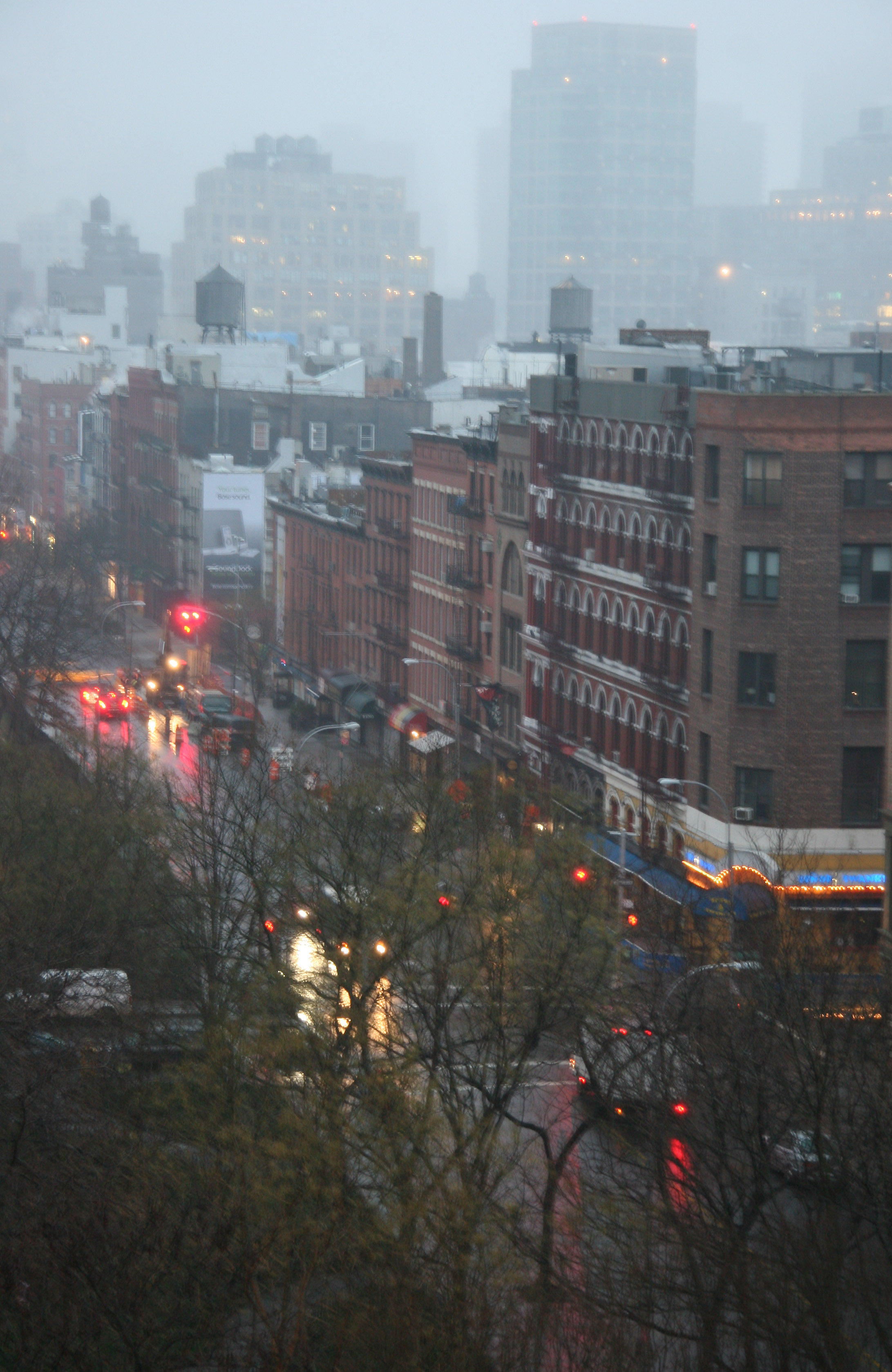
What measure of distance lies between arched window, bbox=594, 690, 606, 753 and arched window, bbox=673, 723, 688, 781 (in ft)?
17.2

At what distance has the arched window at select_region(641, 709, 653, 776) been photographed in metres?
59.4

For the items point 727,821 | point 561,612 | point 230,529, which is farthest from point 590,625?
point 230,529

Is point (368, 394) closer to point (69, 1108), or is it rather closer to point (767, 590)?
point (767, 590)

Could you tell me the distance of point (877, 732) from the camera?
53.2 meters

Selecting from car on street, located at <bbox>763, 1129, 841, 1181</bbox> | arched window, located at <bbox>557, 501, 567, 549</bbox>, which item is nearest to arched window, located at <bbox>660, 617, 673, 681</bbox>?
arched window, located at <bbox>557, 501, 567, 549</bbox>

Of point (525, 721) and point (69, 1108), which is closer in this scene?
point (69, 1108)

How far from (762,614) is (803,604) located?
119cm

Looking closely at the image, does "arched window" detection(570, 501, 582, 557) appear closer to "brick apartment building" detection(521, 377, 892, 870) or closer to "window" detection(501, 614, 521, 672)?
"brick apartment building" detection(521, 377, 892, 870)

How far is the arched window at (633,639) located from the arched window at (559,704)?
5711 mm

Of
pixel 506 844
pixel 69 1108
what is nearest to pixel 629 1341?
pixel 69 1108

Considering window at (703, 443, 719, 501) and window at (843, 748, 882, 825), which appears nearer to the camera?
window at (843, 748, 882, 825)

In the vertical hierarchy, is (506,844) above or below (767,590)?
below

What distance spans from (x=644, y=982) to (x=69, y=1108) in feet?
38.9

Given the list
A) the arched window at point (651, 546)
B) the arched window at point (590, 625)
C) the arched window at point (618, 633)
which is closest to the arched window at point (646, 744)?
the arched window at point (618, 633)
